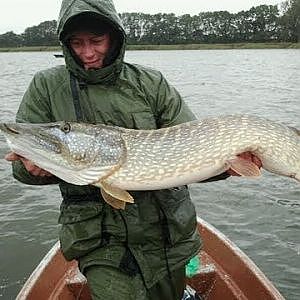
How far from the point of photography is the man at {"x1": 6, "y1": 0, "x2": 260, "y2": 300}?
2775 mm

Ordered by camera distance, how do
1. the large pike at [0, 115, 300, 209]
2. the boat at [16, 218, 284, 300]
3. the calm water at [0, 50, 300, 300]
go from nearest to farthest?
1. the large pike at [0, 115, 300, 209]
2. the boat at [16, 218, 284, 300]
3. the calm water at [0, 50, 300, 300]

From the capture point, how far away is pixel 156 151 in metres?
2.85

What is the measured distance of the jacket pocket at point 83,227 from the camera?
276 cm

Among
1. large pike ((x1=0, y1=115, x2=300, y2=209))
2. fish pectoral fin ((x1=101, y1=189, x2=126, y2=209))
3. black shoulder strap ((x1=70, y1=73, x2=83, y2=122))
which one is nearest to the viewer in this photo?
fish pectoral fin ((x1=101, y1=189, x2=126, y2=209))

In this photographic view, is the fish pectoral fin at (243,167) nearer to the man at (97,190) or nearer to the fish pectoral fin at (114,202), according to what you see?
the man at (97,190)

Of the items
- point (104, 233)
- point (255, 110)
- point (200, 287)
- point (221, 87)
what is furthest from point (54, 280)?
point (221, 87)

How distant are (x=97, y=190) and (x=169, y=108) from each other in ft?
2.01

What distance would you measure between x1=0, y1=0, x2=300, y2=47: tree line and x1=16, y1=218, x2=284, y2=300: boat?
6714 cm

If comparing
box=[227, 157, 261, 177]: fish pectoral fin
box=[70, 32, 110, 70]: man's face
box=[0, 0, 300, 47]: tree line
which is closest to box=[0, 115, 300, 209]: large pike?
box=[227, 157, 261, 177]: fish pectoral fin

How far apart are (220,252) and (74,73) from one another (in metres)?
2.07

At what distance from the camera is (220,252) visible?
166 inches

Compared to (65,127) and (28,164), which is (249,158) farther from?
(28,164)

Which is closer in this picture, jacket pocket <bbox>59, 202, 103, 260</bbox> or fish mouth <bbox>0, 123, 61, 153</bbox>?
fish mouth <bbox>0, 123, 61, 153</bbox>

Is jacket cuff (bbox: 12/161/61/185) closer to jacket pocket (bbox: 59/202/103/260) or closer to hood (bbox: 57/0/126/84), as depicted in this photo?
jacket pocket (bbox: 59/202/103/260)
